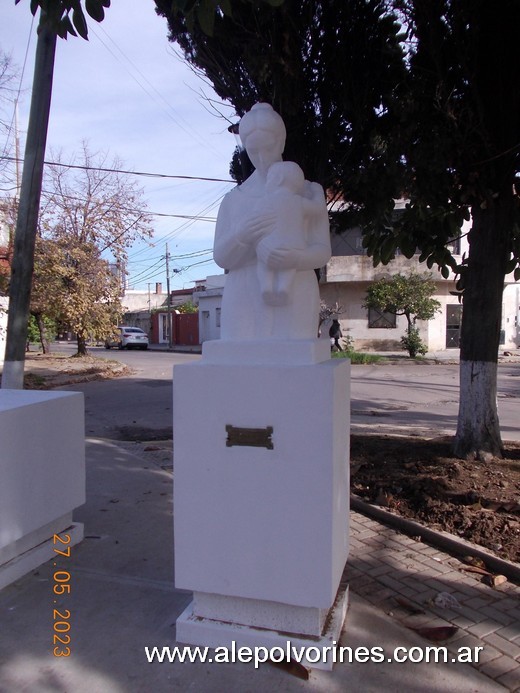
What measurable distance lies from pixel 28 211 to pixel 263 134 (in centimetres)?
268

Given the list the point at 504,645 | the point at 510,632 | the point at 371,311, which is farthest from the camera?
the point at 371,311

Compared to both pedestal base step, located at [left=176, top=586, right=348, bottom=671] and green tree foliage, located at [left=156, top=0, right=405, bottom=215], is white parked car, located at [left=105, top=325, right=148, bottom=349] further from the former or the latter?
pedestal base step, located at [left=176, top=586, right=348, bottom=671]

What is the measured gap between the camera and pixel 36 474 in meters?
3.19

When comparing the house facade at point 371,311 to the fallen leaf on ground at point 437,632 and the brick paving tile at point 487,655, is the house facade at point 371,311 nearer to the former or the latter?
the fallen leaf on ground at point 437,632

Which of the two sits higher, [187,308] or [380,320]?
[187,308]

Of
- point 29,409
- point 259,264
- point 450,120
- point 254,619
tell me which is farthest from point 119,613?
point 450,120

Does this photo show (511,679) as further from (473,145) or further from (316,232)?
(473,145)

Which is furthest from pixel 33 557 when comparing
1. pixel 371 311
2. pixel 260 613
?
pixel 371 311

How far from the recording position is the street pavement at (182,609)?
2236 millimetres

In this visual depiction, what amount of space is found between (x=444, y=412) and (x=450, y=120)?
19.1 feet

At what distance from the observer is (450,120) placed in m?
4.86

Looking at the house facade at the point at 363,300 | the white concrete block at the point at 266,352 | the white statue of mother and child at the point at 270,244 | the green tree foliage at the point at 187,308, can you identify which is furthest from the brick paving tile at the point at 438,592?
the green tree foliage at the point at 187,308

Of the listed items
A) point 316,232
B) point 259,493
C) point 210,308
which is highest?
point 210,308

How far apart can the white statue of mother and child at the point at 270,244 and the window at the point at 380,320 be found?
67.9 feet
